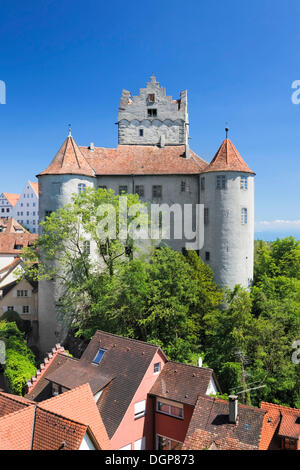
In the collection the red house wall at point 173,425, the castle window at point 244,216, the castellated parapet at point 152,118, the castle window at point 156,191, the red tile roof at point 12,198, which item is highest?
the castellated parapet at point 152,118

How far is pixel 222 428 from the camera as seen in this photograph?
57.2ft

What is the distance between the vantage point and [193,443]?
17.0 m

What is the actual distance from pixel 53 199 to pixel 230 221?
16.0 meters

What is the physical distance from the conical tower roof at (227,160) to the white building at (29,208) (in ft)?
234

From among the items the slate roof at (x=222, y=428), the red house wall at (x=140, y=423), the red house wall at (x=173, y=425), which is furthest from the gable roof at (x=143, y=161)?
the slate roof at (x=222, y=428)

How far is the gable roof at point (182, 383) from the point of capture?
20.2 m

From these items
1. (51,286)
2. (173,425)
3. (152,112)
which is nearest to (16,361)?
(51,286)

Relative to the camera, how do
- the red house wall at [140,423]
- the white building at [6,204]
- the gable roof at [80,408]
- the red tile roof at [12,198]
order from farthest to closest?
the red tile roof at [12,198] < the white building at [6,204] < the red house wall at [140,423] < the gable roof at [80,408]

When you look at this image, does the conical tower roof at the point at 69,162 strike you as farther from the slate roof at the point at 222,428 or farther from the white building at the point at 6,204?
the white building at the point at 6,204

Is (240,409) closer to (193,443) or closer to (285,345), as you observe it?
(193,443)

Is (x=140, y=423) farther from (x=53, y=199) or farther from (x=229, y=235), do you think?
(x=53, y=199)

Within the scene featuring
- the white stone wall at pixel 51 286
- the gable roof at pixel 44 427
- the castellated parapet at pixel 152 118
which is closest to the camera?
the gable roof at pixel 44 427

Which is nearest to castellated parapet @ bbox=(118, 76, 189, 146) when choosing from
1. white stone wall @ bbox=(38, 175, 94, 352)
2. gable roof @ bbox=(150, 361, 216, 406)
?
white stone wall @ bbox=(38, 175, 94, 352)

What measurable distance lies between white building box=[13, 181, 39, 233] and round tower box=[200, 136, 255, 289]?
235 feet
